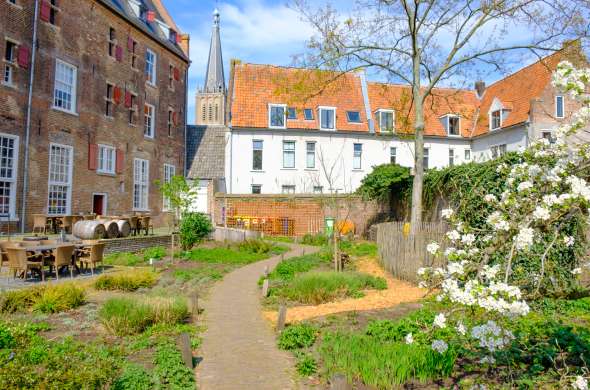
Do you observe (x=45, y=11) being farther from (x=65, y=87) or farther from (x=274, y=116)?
(x=274, y=116)

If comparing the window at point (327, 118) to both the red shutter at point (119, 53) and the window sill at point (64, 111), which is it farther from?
the window sill at point (64, 111)

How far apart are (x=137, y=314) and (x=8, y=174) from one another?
48.9ft

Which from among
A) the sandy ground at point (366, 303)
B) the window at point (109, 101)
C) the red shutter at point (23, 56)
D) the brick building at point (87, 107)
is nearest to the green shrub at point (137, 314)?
the sandy ground at point (366, 303)

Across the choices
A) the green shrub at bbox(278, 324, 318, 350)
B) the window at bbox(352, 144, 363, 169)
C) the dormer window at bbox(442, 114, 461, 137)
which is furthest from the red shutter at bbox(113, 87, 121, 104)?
the dormer window at bbox(442, 114, 461, 137)

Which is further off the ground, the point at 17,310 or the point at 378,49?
the point at 378,49

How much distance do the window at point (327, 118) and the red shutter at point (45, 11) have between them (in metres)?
18.7

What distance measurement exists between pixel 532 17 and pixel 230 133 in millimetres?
22043

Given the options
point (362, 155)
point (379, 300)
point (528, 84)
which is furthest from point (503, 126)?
point (379, 300)

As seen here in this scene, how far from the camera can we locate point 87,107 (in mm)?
22844

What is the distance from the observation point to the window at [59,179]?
20734 millimetres

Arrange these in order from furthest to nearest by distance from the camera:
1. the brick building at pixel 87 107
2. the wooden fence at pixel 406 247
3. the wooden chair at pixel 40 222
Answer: the brick building at pixel 87 107 → the wooden chair at pixel 40 222 → the wooden fence at pixel 406 247

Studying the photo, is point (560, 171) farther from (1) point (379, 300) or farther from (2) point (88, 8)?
→ (2) point (88, 8)

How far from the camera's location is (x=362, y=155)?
111ft

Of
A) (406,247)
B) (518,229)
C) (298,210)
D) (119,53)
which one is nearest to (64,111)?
(119,53)
